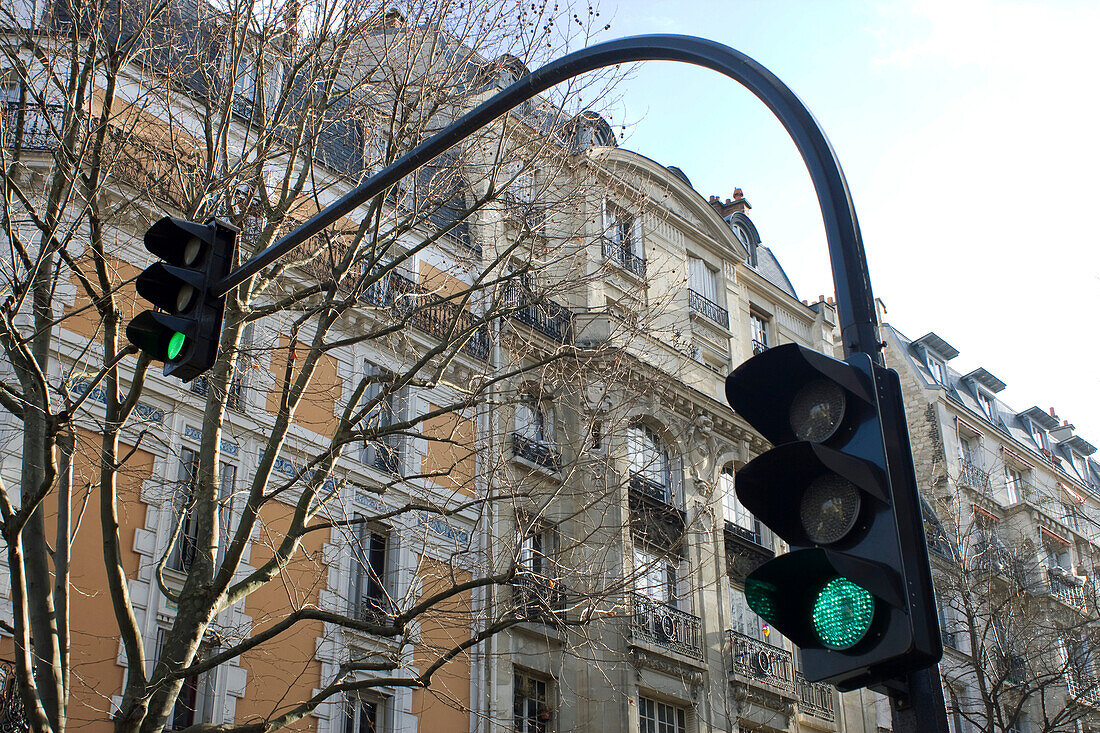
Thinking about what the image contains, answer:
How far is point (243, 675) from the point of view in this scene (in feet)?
49.9

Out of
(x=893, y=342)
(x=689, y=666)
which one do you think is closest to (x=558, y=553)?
(x=689, y=666)

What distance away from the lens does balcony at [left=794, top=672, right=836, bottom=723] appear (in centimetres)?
2400

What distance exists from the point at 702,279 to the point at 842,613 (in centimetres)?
2511

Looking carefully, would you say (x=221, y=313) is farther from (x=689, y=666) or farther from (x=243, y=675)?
(x=689, y=666)

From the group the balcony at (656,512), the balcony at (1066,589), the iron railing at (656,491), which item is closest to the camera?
the balcony at (656,512)

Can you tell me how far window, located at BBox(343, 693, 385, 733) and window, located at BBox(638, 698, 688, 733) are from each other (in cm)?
537

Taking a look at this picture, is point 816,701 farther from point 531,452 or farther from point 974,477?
point 974,477

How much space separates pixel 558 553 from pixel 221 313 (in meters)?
6.82

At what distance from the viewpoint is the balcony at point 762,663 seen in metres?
22.9

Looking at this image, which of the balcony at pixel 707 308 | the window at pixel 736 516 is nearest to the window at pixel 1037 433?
the balcony at pixel 707 308

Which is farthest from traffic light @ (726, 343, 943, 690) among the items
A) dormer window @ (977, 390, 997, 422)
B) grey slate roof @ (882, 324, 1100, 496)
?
dormer window @ (977, 390, 997, 422)

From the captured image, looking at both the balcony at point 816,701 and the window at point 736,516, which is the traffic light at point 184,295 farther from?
the balcony at point 816,701

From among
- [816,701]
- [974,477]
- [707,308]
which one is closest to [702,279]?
[707,308]

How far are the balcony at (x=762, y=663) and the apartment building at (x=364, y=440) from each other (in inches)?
2.6
